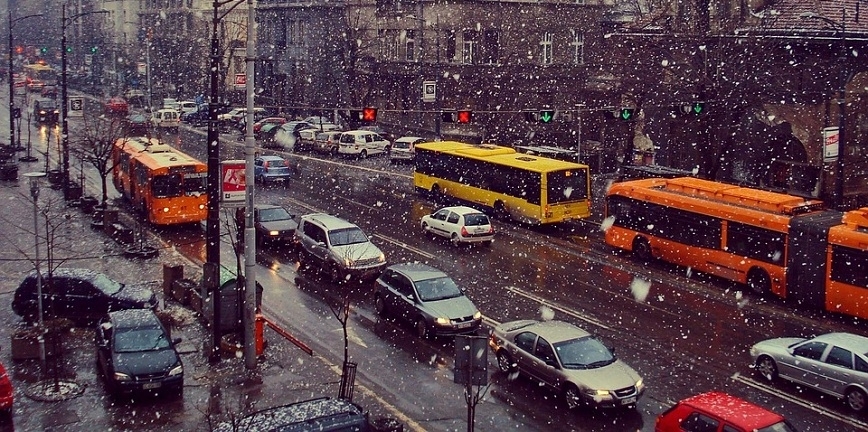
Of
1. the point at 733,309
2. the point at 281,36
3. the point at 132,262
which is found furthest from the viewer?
the point at 281,36

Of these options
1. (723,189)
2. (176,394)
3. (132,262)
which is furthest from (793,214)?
(132,262)

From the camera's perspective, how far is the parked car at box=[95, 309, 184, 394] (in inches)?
692

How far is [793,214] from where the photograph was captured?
24.9 m

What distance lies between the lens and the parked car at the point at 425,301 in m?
21.3

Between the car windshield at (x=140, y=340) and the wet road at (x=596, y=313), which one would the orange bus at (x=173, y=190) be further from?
the car windshield at (x=140, y=340)

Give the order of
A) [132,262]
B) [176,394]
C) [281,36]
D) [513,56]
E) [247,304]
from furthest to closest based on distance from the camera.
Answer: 1. [281,36]
2. [513,56]
3. [132,262]
4. [247,304]
5. [176,394]

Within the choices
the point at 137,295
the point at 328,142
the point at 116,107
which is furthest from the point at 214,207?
the point at 116,107

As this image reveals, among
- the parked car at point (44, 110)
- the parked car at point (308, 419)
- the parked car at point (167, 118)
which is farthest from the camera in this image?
the parked car at point (44, 110)

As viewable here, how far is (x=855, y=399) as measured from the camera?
1731 cm

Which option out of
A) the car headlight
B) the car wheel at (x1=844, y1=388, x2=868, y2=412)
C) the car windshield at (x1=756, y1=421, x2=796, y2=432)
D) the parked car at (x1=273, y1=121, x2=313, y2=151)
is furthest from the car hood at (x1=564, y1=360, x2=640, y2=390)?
the parked car at (x1=273, y1=121, x2=313, y2=151)

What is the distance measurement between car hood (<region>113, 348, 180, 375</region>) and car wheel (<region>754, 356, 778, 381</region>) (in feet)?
38.5

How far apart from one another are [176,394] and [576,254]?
51.1ft

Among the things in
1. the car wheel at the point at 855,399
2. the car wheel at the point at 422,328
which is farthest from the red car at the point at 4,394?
the car wheel at the point at 855,399

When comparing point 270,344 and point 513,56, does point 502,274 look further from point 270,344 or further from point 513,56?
point 513,56
